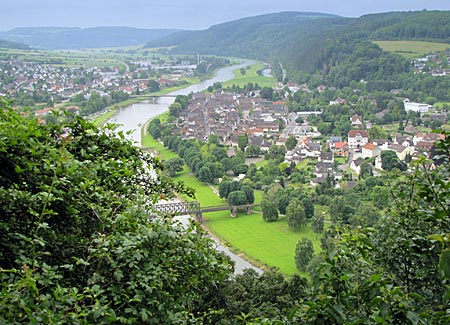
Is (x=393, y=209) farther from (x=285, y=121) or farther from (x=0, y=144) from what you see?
(x=285, y=121)

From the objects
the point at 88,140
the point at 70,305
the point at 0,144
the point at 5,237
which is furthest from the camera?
the point at 88,140

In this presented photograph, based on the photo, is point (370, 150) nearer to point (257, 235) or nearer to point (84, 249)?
point (257, 235)

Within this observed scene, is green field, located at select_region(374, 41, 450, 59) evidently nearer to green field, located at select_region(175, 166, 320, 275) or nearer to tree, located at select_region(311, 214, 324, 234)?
green field, located at select_region(175, 166, 320, 275)

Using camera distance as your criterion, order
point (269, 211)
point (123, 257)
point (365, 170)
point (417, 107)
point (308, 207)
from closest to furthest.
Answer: point (123, 257)
point (308, 207)
point (269, 211)
point (365, 170)
point (417, 107)

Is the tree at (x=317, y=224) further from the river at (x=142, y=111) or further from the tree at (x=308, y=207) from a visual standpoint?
the river at (x=142, y=111)

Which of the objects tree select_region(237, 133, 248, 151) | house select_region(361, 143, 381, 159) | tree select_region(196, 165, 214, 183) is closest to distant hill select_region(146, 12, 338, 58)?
tree select_region(237, 133, 248, 151)

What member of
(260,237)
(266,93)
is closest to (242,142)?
A: (260,237)

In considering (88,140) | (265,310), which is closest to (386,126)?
(265,310)
